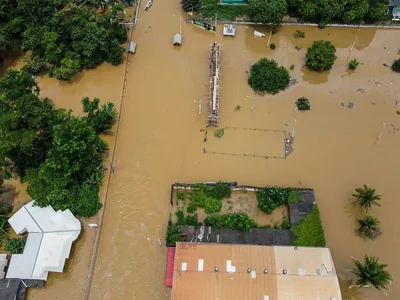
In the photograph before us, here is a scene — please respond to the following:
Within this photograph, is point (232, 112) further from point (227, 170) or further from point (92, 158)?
point (92, 158)

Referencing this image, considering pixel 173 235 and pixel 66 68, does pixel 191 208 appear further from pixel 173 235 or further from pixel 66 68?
pixel 66 68

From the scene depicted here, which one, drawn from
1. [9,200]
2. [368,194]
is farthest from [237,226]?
[9,200]

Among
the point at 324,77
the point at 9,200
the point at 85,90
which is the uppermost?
the point at 324,77

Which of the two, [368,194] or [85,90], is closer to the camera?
[368,194]

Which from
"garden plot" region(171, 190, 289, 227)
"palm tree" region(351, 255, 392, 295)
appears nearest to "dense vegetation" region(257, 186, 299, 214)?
"garden plot" region(171, 190, 289, 227)

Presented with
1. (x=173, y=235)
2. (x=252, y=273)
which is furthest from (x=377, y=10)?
(x=173, y=235)
